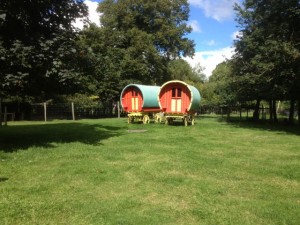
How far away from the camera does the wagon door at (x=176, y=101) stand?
25578mm

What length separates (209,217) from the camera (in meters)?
6.00

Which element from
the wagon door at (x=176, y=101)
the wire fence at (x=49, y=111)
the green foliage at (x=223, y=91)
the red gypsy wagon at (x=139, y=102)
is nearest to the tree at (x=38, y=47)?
the wagon door at (x=176, y=101)

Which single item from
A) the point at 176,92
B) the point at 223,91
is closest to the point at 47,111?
the point at 176,92

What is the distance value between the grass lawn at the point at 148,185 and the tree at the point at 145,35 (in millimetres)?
30850

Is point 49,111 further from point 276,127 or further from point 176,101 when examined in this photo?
point 276,127

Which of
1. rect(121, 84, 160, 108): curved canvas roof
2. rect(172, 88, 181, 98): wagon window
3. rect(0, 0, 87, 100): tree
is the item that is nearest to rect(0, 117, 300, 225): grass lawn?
rect(0, 0, 87, 100): tree

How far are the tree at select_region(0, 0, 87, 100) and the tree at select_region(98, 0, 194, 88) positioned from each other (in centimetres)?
2707

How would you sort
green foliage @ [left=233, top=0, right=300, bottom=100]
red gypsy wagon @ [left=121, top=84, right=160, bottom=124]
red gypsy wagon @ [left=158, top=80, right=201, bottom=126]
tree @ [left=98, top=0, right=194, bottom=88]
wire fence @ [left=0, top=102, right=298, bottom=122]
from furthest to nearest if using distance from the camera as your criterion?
1. tree @ [left=98, top=0, right=194, bottom=88]
2. wire fence @ [left=0, top=102, right=298, bottom=122]
3. red gypsy wagon @ [left=121, top=84, right=160, bottom=124]
4. red gypsy wagon @ [left=158, top=80, right=201, bottom=126]
5. green foliage @ [left=233, top=0, right=300, bottom=100]

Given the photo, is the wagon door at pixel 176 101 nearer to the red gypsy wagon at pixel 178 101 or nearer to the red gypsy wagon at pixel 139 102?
the red gypsy wagon at pixel 178 101

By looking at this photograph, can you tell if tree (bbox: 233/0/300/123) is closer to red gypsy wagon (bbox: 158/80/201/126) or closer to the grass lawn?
red gypsy wagon (bbox: 158/80/201/126)

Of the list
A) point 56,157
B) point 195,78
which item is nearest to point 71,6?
point 56,157

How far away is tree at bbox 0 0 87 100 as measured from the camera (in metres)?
12.4

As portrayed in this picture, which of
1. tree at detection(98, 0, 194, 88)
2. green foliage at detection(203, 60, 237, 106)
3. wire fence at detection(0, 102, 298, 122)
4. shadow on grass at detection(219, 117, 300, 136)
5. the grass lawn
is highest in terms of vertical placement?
tree at detection(98, 0, 194, 88)

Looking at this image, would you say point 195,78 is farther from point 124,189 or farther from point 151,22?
point 124,189
